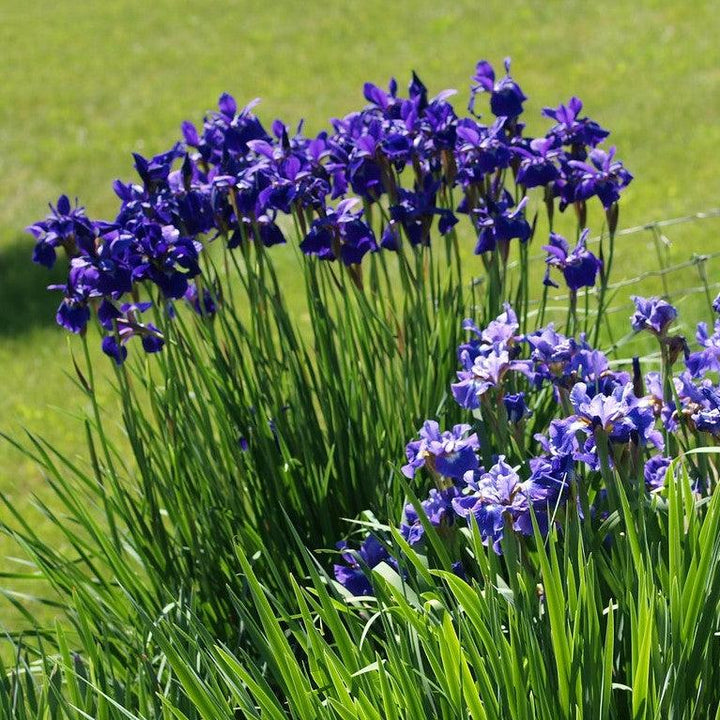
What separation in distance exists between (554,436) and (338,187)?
1.04 m

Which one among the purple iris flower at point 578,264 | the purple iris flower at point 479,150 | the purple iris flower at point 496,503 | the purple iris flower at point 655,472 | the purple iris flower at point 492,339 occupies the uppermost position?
the purple iris flower at point 479,150

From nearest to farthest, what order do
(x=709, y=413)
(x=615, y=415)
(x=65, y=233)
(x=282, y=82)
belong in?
(x=615, y=415), (x=709, y=413), (x=65, y=233), (x=282, y=82)

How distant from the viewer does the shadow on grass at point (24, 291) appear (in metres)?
6.22

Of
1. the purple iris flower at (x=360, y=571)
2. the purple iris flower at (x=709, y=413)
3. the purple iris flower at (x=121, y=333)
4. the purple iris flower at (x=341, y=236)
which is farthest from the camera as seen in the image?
the purple iris flower at (x=341, y=236)

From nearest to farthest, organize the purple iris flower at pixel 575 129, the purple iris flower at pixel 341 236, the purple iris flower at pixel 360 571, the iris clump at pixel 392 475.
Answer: the iris clump at pixel 392 475 < the purple iris flower at pixel 360 571 < the purple iris flower at pixel 341 236 < the purple iris flower at pixel 575 129

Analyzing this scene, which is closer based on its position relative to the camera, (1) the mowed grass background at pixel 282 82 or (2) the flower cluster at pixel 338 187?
(2) the flower cluster at pixel 338 187

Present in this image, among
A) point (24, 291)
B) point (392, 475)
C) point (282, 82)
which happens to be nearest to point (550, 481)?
point (392, 475)

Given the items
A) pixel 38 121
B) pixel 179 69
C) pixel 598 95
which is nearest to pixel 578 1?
pixel 598 95

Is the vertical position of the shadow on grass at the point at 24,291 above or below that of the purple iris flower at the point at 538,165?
below

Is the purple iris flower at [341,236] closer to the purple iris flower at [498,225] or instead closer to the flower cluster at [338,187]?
the flower cluster at [338,187]

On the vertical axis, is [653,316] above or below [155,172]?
Result: below

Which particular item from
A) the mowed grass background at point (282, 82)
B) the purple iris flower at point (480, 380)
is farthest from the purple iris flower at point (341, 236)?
the mowed grass background at point (282, 82)

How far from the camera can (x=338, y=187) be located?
266 cm

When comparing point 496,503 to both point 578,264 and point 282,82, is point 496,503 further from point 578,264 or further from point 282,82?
point 282,82
